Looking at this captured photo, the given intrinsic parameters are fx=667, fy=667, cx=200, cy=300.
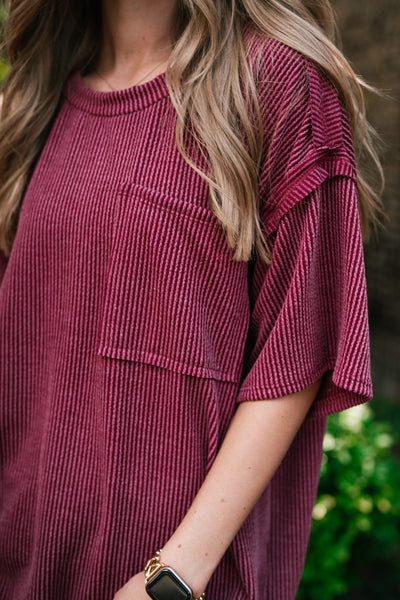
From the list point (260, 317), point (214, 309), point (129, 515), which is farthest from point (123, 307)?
point (129, 515)

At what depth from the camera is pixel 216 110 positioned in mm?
1402

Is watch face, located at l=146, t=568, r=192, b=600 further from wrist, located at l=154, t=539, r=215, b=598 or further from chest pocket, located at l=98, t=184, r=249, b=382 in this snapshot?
chest pocket, located at l=98, t=184, r=249, b=382

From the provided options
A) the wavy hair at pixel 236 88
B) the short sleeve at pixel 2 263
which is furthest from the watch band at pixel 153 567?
the short sleeve at pixel 2 263

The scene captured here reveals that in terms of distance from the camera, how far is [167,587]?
1.31m

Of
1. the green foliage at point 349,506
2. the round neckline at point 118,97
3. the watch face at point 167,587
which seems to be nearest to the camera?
the watch face at point 167,587

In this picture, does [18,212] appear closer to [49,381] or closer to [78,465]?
[49,381]

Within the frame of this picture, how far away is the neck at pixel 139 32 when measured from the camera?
5.29 ft

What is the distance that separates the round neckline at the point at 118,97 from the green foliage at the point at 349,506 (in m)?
1.85

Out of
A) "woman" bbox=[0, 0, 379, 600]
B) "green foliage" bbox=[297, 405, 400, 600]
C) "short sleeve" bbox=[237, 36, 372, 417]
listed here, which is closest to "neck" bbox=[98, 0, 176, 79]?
"woman" bbox=[0, 0, 379, 600]

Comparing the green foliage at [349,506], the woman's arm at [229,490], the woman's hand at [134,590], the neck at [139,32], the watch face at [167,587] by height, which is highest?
the neck at [139,32]

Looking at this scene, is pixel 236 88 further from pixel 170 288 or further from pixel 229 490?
pixel 229 490

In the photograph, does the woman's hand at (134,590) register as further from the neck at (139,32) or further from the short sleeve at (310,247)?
the neck at (139,32)

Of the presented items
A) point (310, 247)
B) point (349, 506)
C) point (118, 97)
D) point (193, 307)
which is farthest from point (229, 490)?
point (349, 506)

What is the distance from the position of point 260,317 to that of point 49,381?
0.54m
